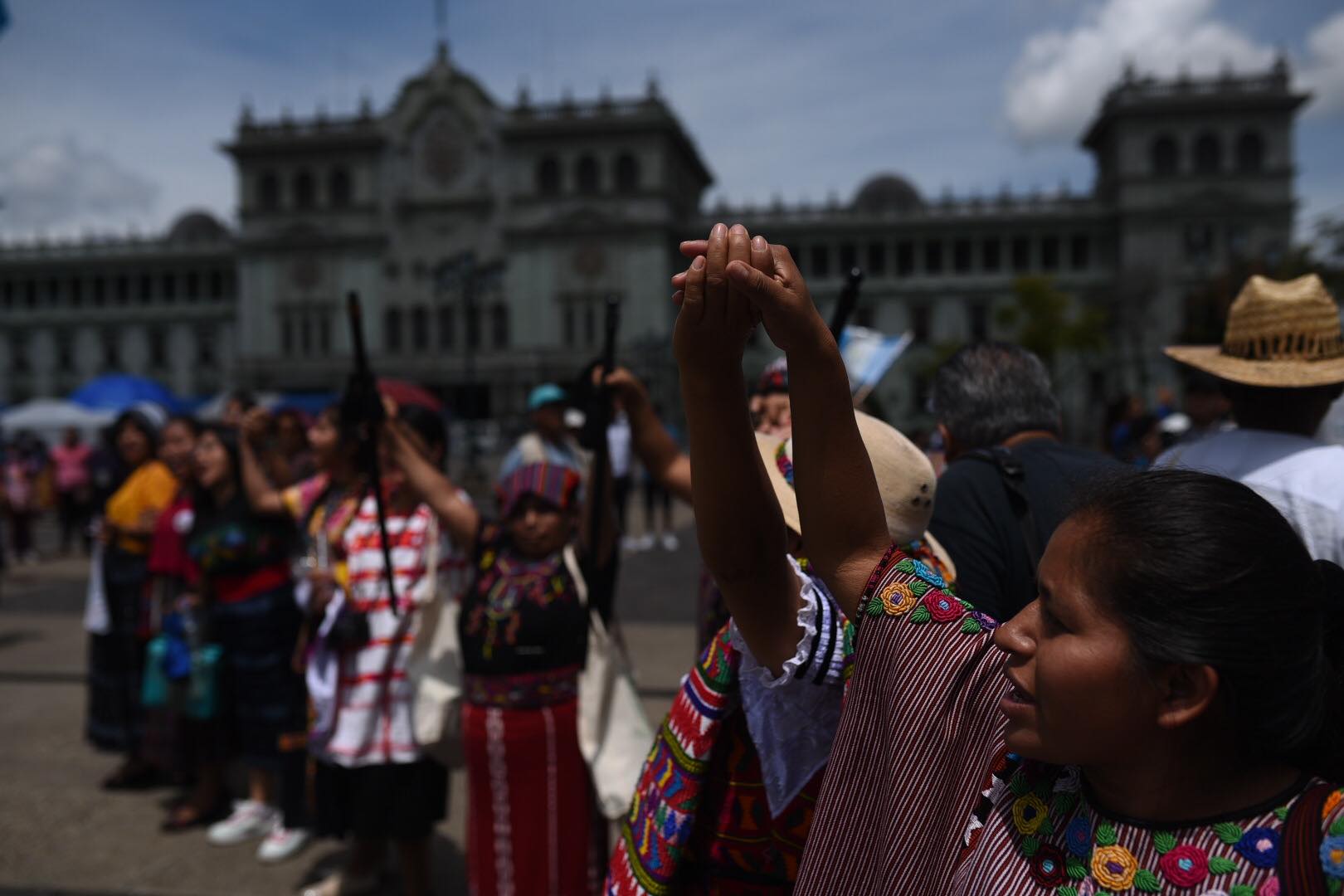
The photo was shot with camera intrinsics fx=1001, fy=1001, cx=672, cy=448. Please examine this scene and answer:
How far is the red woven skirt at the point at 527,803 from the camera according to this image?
3.11 meters

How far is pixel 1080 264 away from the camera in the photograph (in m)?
51.6

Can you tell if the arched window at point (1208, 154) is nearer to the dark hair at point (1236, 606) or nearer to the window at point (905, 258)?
the window at point (905, 258)

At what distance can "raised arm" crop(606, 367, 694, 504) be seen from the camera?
3.12m

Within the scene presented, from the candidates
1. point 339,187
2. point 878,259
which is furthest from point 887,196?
point 339,187

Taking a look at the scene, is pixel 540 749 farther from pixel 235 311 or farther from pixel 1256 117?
pixel 235 311

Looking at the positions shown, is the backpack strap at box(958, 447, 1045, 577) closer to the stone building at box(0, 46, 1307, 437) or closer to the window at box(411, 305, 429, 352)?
the stone building at box(0, 46, 1307, 437)

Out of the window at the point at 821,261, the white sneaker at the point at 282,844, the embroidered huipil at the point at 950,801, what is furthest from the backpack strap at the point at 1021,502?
the window at the point at 821,261

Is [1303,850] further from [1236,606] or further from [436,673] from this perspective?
[436,673]

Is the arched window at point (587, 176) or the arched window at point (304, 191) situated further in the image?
the arched window at point (304, 191)

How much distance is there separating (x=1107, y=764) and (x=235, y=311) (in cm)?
6445

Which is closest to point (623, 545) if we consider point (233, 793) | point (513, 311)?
point (233, 793)

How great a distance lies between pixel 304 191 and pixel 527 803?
2185 inches

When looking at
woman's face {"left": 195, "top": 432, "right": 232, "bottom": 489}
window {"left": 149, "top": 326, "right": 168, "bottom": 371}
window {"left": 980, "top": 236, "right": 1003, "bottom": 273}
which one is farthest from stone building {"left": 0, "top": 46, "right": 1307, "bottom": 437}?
woman's face {"left": 195, "top": 432, "right": 232, "bottom": 489}

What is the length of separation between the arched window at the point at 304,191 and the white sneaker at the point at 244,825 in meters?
52.8
